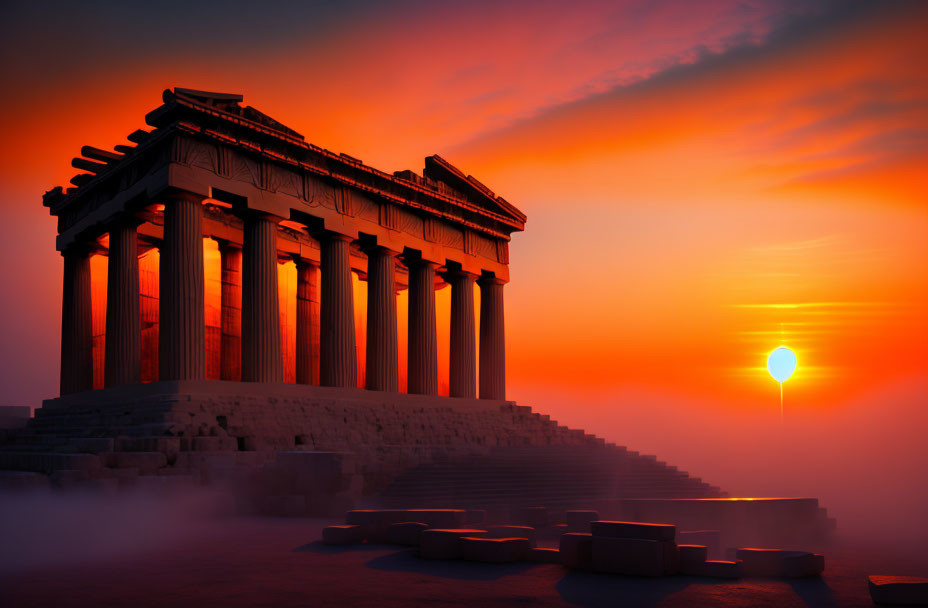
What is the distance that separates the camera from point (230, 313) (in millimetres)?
39344

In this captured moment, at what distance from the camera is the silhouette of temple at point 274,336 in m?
25.0

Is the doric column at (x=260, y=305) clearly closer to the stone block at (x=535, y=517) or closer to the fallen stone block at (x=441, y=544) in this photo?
the stone block at (x=535, y=517)

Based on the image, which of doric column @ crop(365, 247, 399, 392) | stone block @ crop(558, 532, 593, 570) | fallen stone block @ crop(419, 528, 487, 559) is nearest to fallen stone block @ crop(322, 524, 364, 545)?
fallen stone block @ crop(419, 528, 487, 559)

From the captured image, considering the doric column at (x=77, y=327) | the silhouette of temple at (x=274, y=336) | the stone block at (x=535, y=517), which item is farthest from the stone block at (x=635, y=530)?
the doric column at (x=77, y=327)

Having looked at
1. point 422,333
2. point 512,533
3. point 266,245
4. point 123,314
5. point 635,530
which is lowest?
point 512,533

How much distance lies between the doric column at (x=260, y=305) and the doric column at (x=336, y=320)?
9.51 ft

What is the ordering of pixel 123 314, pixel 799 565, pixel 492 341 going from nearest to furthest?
1. pixel 799 565
2. pixel 123 314
3. pixel 492 341

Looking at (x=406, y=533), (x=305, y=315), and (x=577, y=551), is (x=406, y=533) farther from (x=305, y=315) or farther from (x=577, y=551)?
(x=305, y=315)

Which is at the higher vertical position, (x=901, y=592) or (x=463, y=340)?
(x=463, y=340)

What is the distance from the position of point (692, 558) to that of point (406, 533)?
18.0 ft

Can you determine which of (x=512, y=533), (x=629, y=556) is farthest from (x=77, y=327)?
(x=629, y=556)

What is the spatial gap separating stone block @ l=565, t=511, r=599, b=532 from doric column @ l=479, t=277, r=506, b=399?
25437 millimetres

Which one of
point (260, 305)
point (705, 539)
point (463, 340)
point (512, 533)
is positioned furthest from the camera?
point (463, 340)

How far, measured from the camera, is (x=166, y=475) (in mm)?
21797
